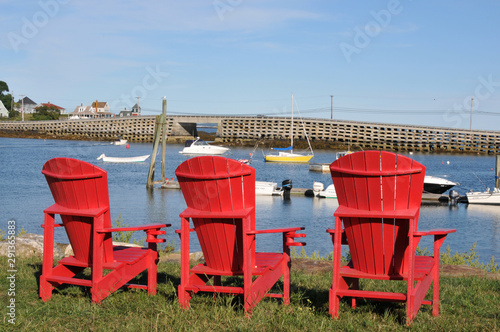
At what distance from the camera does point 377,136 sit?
92.7m

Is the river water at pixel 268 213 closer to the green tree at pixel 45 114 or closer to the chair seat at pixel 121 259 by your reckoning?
the chair seat at pixel 121 259

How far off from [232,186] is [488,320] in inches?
91.1

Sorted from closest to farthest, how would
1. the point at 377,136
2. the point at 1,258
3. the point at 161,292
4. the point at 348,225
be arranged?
the point at 348,225, the point at 161,292, the point at 1,258, the point at 377,136

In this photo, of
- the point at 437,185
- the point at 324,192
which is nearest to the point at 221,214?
the point at 324,192

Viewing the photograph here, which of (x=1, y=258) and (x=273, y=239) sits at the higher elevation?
(x=1, y=258)

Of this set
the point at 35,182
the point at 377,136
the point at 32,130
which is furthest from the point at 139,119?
the point at 35,182

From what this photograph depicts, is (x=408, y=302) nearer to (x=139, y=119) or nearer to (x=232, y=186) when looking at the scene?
(x=232, y=186)

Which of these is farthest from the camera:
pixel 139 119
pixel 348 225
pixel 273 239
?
pixel 139 119

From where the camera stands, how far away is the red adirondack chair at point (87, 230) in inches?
189

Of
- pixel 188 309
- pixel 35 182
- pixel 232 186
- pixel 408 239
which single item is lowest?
pixel 35 182

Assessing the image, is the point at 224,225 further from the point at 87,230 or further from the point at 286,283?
the point at 87,230

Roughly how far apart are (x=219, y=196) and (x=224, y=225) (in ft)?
0.89

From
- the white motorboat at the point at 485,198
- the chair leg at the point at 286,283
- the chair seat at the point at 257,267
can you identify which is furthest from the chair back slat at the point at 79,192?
the white motorboat at the point at 485,198

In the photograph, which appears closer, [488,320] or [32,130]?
[488,320]
